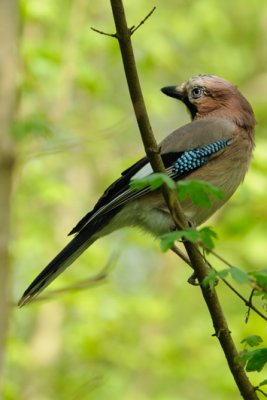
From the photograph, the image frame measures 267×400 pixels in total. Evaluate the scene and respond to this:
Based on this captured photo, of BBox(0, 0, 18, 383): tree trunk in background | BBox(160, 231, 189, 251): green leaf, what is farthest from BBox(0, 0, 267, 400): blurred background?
BBox(160, 231, 189, 251): green leaf

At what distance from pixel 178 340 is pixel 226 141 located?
16.8 ft

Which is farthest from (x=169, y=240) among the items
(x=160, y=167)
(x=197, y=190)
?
(x=160, y=167)

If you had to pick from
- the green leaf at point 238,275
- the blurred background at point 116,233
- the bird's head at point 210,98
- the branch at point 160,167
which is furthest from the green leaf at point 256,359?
the blurred background at point 116,233

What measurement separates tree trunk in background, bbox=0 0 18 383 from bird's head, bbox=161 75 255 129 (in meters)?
1.22

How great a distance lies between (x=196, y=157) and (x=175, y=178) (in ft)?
0.73

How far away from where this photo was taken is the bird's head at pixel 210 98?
616 centimetres

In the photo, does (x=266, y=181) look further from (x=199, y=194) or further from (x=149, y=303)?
(x=199, y=194)

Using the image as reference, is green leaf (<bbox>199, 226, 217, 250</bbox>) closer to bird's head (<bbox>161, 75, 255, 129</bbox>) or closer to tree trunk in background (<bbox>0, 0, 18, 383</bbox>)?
bird's head (<bbox>161, 75, 255, 129</bbox>)

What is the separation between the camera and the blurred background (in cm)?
944

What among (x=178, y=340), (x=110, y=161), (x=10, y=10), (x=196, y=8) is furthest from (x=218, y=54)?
(x=10, y=10)

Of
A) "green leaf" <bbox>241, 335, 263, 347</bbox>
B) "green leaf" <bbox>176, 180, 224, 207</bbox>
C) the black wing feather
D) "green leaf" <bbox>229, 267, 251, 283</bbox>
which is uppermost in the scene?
the black wing feather

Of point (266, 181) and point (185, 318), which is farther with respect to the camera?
point (185, 318)

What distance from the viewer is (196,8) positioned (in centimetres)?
1155

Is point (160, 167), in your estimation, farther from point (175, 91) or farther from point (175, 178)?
point (175, 91)
